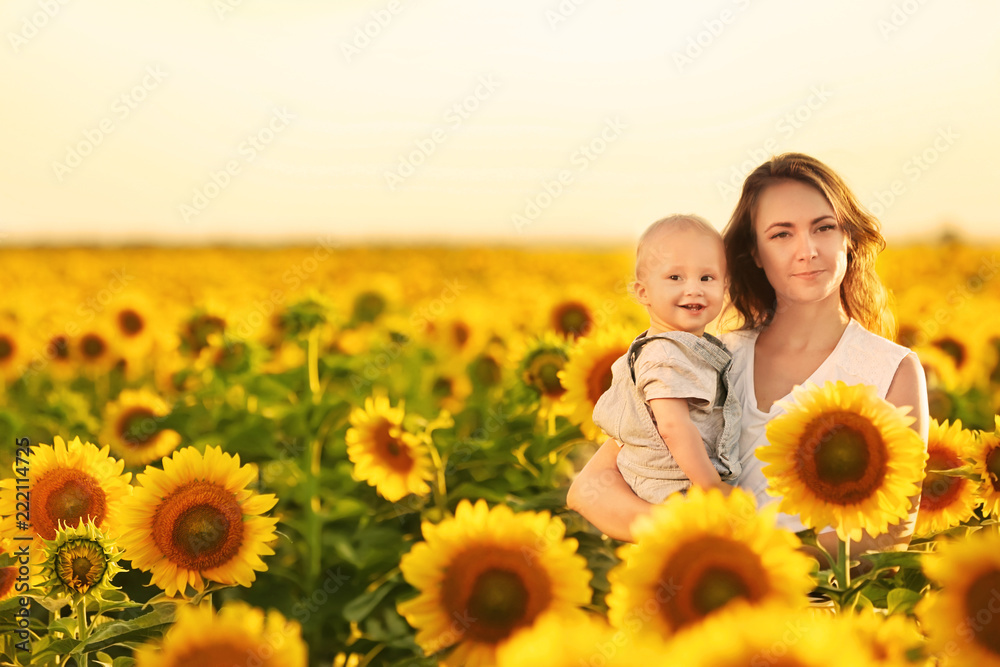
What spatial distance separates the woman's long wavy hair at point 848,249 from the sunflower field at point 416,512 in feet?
1.29

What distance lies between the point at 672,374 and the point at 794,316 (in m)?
0.63

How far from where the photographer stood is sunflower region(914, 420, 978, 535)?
2.08 m

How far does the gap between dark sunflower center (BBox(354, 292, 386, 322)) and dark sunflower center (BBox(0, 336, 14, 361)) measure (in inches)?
111

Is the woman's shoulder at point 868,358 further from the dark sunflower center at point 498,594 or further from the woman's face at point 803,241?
the dark sunflower center at point 498,594

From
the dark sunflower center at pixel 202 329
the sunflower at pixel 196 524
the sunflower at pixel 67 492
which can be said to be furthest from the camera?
the dark sunflower center at pixel 202 329

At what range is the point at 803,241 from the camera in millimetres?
2281

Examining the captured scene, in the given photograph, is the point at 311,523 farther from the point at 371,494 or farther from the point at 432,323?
the point at 432,323

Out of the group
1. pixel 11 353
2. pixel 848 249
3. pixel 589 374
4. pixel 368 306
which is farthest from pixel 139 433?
pixel 11 353

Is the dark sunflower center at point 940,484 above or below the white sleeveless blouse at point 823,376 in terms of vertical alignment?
below

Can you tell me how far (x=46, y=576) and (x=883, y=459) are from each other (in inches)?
60.3

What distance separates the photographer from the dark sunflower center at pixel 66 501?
6.10 ft

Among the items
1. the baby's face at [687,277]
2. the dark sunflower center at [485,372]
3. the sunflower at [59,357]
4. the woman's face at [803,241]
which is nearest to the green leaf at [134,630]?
the baby's face at [687,277]

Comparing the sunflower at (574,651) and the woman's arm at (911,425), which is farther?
the woman's arm at (911,425)

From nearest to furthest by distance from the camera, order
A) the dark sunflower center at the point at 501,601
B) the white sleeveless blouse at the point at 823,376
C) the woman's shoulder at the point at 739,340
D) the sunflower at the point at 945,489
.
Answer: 1. the dark sunflower center at the point at 501,601
2. the sunflower at the point at 945,489
3. the white sleeveless blouse at the point at 823,376
4. the woman's shoulder at the point at 739,340
